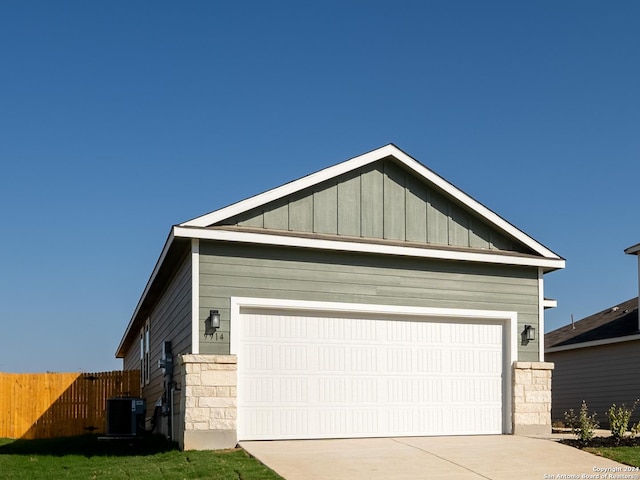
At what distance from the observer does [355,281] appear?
14.2 metres

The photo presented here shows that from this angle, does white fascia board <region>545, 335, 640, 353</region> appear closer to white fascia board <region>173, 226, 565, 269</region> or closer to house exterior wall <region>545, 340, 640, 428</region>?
house exterior wall <region>545, 340, 640, 428</region>

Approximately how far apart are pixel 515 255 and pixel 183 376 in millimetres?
6708

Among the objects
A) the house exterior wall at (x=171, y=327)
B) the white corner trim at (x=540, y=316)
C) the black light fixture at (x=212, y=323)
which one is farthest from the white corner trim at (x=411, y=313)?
the house exterior wall at (x=171, y=327)

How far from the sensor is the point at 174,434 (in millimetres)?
14320

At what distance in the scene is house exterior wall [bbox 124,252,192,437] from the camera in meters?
13.8

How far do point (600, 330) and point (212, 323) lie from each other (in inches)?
556

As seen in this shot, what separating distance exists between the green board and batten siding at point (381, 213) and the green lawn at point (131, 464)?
4066 millimetres

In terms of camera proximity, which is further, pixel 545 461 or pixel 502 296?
pixel 502 296

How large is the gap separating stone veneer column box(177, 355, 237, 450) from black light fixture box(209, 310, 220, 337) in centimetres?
42

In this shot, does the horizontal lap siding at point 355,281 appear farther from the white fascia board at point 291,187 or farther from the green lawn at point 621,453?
the green lawn at point 621,453

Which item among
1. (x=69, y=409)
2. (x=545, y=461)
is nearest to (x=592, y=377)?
(x=545, y=461)

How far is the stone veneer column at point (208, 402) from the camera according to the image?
1264 cm

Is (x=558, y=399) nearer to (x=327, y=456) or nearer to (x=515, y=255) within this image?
(x=515, y=255)

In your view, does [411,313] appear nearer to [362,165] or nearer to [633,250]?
[362,165]
